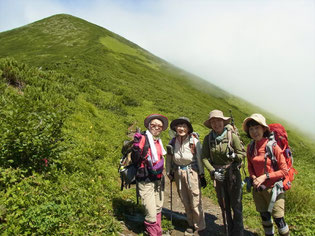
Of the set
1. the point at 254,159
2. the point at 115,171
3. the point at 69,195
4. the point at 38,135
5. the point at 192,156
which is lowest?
the point at 115,171

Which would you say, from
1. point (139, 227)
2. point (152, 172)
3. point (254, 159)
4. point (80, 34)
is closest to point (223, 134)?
point (254, 159)

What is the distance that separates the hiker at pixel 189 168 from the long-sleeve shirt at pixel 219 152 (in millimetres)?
213

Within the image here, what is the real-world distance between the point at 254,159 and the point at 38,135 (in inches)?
194

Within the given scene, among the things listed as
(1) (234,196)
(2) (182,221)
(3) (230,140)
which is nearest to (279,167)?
(3) (230,140)

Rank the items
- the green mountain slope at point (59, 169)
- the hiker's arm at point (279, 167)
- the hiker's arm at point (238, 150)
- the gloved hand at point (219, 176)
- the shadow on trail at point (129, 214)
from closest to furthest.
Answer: the green mountain slope at point (59, 169)
the hiker's arm at point (279, 167)
the hiker's arm at point (238, 150)
the gloved hand at point (219, 176)
the shadow on trail at point (129, 214)

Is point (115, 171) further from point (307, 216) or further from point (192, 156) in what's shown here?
point (307, 216)

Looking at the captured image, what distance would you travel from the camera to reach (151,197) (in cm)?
524

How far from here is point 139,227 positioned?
5.76m

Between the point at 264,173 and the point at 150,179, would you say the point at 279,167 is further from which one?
the point at 150,179

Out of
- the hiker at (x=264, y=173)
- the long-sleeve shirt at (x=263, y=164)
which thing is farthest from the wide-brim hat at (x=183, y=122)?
the long-sleeve shirt at (x=263, y=164)

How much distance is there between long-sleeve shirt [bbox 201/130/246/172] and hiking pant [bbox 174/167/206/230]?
18.5 inches

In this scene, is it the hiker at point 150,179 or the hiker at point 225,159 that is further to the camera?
the hiker at point 225,159

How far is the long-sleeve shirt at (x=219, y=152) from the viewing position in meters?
5.32

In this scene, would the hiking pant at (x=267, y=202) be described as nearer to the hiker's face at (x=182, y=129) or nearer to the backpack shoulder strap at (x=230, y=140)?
the backpack shoulder strap at (x=230, y=140)
